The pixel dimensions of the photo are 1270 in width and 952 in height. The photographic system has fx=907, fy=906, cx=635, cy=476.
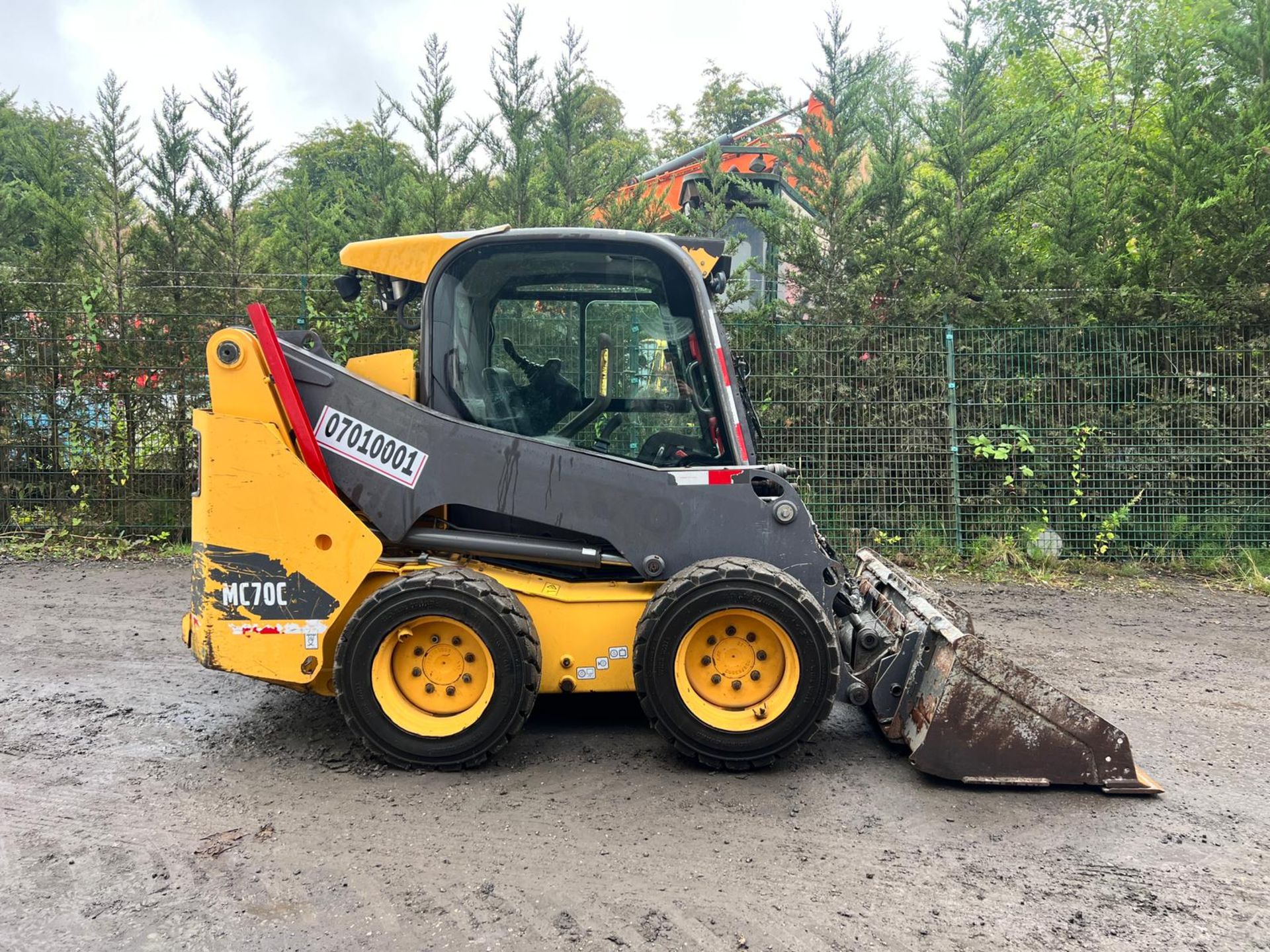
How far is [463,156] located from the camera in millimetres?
10008

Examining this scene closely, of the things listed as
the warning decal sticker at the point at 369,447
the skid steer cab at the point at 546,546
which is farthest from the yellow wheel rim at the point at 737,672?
the warning decal sticker at the point at 369,447

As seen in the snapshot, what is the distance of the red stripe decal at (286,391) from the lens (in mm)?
3873

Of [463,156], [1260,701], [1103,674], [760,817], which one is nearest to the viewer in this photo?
[760,817]

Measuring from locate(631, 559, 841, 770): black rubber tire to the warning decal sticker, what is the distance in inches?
47.2

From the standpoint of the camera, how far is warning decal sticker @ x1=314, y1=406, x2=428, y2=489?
3.93 m

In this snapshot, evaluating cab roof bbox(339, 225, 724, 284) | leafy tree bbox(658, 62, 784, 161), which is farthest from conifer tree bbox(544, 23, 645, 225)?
leafy tree bbox(658, 62, 784, 161)

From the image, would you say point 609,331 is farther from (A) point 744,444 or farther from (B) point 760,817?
(B) point 760,817

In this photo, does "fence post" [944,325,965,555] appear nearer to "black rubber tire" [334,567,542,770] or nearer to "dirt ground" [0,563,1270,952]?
"dirt ground" [0,563,1270,952]

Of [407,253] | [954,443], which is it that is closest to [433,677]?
[407,253]

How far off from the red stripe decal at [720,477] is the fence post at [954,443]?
5.52 metres

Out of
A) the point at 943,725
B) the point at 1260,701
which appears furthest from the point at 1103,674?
the point at 943,725

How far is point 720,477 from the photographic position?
3938mm

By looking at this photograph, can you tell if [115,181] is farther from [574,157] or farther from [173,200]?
[574,157]

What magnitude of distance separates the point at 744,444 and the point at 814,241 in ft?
19.2
